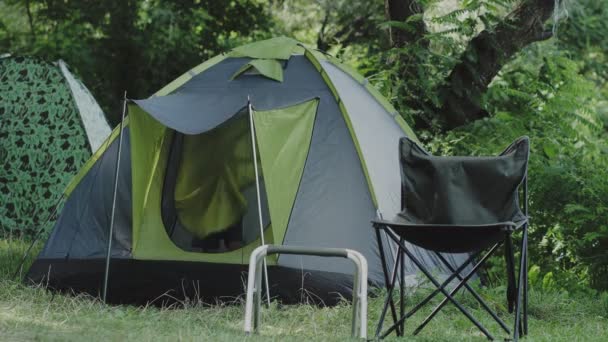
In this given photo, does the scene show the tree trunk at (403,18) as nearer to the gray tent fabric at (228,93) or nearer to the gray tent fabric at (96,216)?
the gray tent fabric at (228,93)

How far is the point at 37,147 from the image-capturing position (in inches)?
297

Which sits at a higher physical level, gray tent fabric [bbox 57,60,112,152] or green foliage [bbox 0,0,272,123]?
green foliage [bbox 0,0,272,123]

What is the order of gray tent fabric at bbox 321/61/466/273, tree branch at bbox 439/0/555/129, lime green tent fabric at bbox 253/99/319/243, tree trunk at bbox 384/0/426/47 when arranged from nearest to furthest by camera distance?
lime green tent fabric at bbox 253/99/319/243
gray tent fabric at bbox 321/61/466/273
tree branch at bbox 439/0/555/129
tree trunk at bbox 384/0/426/47

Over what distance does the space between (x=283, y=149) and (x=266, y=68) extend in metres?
0.62

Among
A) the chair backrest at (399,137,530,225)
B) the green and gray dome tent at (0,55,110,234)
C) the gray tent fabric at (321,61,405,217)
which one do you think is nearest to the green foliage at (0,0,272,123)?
the green and gray dome tent at (0,55,110,234)

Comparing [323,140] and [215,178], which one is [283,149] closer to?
[323,140]

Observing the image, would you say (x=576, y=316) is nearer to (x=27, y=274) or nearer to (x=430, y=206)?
(x=430, y=206)

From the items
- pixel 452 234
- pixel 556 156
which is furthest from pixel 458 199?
pixel 556 156

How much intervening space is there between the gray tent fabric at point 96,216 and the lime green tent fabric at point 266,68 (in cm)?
76

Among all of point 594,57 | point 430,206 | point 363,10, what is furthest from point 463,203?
point 594,57

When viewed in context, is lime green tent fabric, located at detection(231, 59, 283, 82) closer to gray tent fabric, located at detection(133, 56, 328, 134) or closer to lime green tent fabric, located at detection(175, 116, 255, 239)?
gray tent fabric, located at detection(133, 56, 328, 134)

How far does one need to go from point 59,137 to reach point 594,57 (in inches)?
292

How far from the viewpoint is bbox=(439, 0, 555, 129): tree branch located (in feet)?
23.8

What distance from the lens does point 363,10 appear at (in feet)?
33.5
